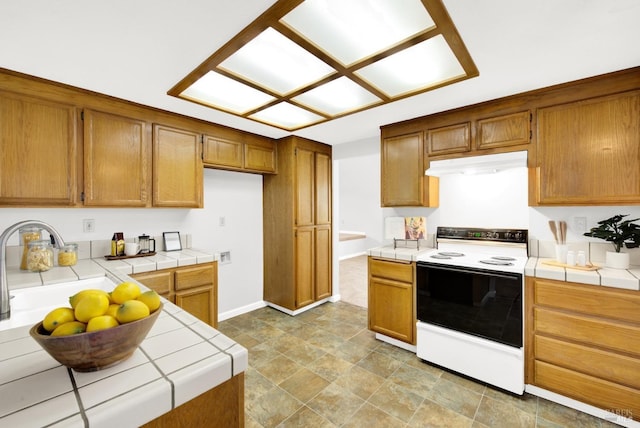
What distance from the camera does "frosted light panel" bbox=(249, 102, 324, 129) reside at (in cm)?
253

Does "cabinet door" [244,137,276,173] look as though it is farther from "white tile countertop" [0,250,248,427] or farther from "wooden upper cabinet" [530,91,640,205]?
"wooden upper cabinet" [530,91,640,205]

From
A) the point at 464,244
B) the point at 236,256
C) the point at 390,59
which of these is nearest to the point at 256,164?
the point at 236,256

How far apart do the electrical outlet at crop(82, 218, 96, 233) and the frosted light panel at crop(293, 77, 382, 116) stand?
2111 mm

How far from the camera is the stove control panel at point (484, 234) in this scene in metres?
2.42

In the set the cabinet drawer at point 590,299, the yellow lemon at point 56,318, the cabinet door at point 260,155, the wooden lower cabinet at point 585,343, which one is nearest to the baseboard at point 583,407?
the wooden lower cabinet at point 585,343

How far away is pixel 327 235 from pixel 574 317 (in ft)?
8.78

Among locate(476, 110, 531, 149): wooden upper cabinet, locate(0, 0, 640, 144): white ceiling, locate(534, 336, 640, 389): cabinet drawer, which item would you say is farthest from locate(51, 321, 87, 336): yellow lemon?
locate(476, 110, 531, 149): wooden upper cabinet

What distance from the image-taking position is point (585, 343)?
182cm

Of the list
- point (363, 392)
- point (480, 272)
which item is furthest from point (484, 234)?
point (363, 392)

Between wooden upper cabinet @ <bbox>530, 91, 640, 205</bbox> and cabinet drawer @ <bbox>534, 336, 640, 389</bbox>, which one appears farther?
wooden upper cabinet @ <bbox>530, 91, 640, 205</bbox>

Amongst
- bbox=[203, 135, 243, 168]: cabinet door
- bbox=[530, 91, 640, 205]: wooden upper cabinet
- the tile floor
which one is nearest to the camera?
the tile floor

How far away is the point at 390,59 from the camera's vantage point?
1.72 meters

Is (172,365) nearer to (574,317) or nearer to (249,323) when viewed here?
(574,317)

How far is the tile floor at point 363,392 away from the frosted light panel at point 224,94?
2295 millimetres
